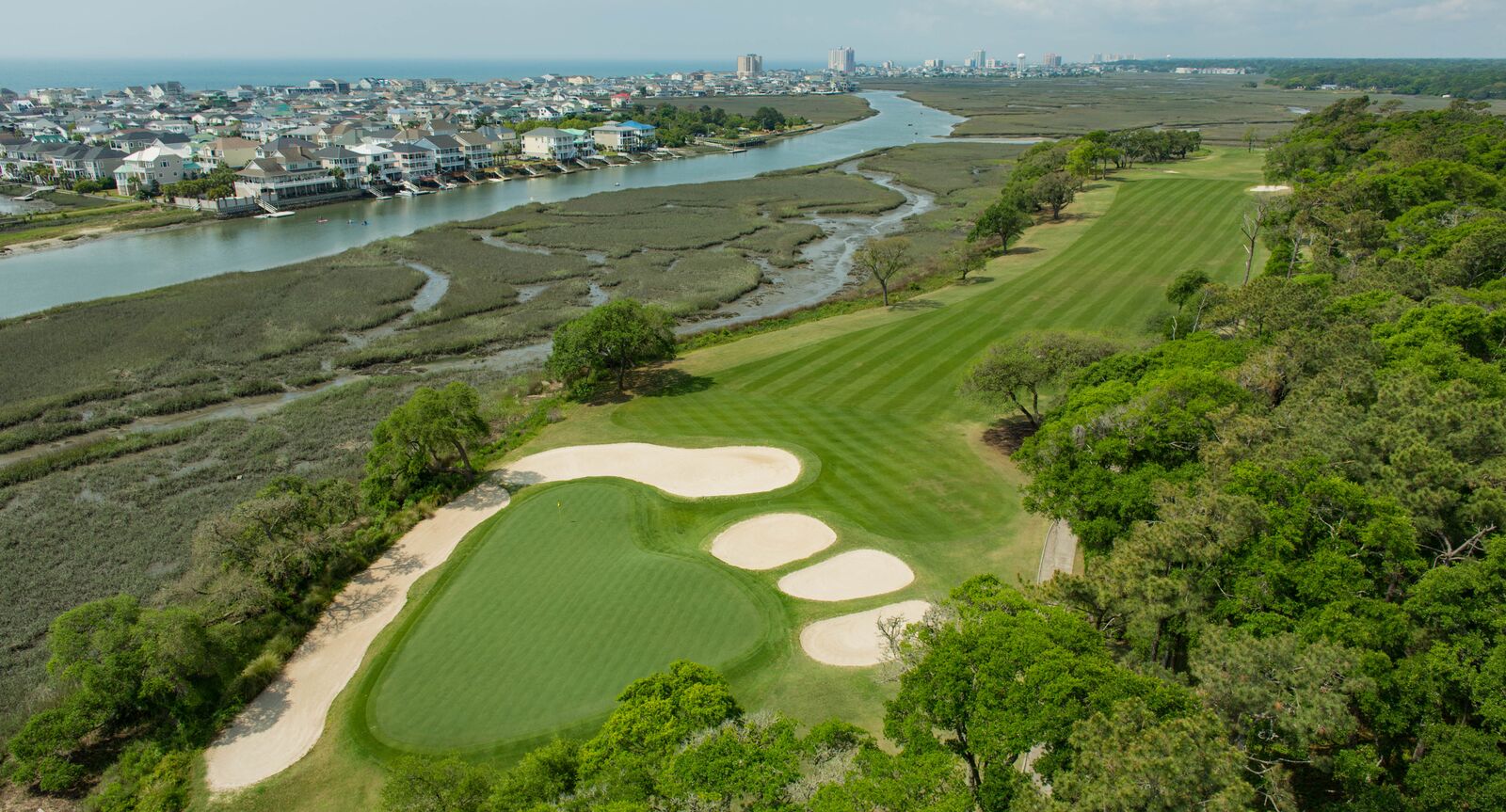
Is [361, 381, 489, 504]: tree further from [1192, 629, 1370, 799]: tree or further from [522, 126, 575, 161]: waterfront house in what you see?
[522, 126, 575, 161]: waterfront house

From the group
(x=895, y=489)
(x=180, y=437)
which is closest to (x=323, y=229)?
(x=180, y=437)

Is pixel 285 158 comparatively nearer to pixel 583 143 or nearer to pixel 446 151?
pixel 446 151

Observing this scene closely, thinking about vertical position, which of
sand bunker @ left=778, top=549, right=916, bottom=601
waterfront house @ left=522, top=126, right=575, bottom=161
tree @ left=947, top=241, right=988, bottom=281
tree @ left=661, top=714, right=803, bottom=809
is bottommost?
sand bunker @ left=778, top=549, right=916, bottom=601

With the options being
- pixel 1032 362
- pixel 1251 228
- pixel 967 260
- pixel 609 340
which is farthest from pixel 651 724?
pixel 1251 228

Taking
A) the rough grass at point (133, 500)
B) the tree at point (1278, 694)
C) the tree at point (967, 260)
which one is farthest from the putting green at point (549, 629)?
the tree at point (967, 260)

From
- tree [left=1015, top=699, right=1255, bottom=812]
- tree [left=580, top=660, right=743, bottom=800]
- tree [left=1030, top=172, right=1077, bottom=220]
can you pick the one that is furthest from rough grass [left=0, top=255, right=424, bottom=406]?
tree [left=1030, top=172, right=1077, bottom=220]

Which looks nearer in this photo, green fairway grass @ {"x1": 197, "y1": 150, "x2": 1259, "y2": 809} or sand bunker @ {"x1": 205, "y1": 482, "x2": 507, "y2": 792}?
sand bunker @ {"x1": 205, "y1": 482, "x2": 507, "y2": 792}

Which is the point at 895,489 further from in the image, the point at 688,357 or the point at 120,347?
the point at 120,347
